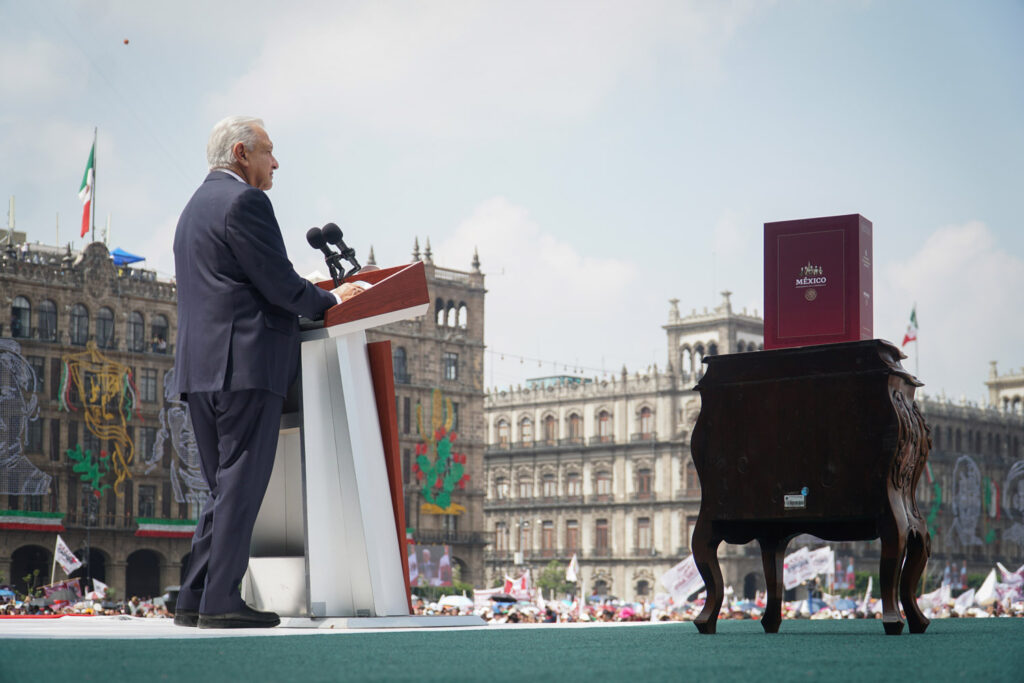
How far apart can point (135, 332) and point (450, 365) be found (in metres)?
12.1

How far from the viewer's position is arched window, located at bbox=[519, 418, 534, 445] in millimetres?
56406

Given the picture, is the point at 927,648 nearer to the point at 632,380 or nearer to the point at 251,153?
the point at 251,153

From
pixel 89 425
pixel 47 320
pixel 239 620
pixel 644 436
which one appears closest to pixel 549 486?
pixel 644 436

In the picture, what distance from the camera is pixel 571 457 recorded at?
179ft

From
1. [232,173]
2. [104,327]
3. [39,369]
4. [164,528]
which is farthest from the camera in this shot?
[104,327]

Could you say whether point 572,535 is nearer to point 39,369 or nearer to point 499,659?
point 39,369

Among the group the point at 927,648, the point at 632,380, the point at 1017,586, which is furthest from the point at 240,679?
the point at 632,380

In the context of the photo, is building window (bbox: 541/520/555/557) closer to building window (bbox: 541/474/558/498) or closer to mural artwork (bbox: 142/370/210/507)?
building window (bbox: 541/474/558/498)

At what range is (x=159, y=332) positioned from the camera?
36.5 m

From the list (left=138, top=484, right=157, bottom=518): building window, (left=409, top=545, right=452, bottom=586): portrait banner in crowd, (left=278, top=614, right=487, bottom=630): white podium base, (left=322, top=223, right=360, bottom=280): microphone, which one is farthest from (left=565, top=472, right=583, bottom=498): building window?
(left=278, top=614, right=487, bottom=630): white podium base

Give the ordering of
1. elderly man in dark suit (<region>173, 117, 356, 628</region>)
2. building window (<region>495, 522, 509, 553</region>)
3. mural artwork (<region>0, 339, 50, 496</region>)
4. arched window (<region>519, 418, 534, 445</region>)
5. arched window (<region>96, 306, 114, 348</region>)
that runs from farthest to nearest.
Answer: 1. arched window (<region>519, 418, 534, 445</region>)
2. building window (<region>495, 522, 509, 553</region>)
3. arched window (<region>96, 306, 114, 348</region>)
4. mural artwork (<region>0, 339, 50, 496</region>)
5. elderly man in dark suit (<region>173, 117, 356, 628</region>)

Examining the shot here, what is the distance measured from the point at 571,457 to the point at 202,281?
168 ft

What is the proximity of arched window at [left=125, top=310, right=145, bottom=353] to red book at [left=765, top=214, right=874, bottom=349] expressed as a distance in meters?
33.2

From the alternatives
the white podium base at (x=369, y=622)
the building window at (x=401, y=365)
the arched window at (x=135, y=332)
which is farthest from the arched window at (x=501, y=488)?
the white podium base at (x=369, y=622)
